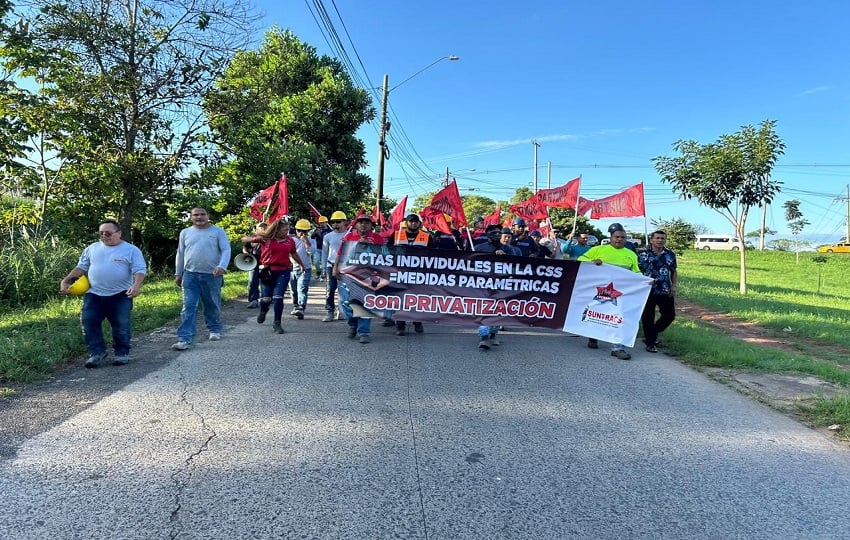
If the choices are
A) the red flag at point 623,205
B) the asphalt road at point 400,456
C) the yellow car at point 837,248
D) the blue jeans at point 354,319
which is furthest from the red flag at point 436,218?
the yellow car at point 837,248

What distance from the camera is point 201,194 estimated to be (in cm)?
1479

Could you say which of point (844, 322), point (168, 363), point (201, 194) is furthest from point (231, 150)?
point (844, 322)

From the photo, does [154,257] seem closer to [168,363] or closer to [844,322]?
[168,363]

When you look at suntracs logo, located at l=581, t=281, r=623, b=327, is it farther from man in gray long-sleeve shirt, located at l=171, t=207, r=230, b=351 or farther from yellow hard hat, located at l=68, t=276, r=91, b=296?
yellow hard hat, located at l=68, t=276, r=91, b=296

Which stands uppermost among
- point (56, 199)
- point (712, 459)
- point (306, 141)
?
point (306, 141)

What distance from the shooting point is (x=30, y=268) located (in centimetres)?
1007

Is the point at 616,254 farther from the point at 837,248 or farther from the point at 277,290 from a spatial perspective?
the point at 837,248

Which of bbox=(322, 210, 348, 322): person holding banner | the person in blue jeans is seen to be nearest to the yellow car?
bbox=(322, 210, 348, 322): person holding banner

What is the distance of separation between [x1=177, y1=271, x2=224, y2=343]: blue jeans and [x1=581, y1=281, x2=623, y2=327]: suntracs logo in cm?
495

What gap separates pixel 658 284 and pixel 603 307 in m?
0.98

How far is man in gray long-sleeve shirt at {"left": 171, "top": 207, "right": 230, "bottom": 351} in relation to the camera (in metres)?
6.56

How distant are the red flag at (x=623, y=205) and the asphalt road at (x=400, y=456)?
5029 mm

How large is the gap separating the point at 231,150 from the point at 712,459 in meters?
14.0

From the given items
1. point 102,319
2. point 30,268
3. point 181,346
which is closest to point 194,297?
point 181,346
